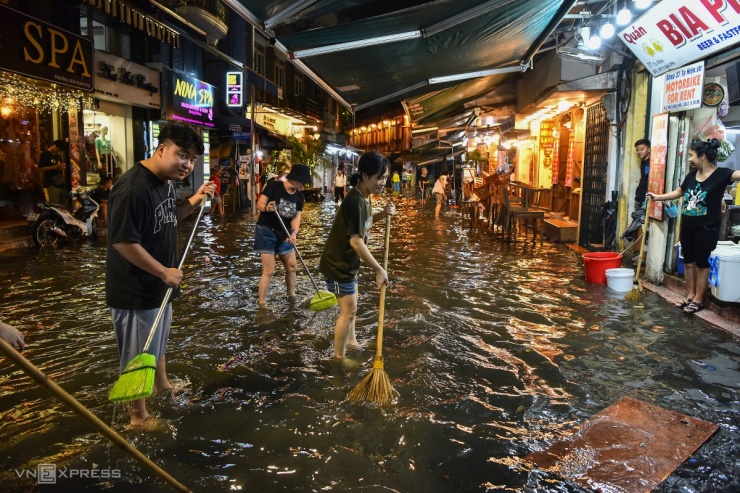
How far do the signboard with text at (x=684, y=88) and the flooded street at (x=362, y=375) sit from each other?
8.66 feet

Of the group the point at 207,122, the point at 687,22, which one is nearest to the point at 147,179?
the point at 687,22

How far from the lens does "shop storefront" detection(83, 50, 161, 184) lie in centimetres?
1523

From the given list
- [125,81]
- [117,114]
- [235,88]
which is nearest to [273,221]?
[125,81]

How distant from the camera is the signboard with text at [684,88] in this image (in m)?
6.68

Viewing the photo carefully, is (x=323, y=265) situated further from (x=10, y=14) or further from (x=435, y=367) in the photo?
(x=10, y=14)

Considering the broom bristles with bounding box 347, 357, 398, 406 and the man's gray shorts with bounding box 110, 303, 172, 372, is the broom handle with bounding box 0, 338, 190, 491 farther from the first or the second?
the broom bristles with bounding box 347, 357, 398, 406

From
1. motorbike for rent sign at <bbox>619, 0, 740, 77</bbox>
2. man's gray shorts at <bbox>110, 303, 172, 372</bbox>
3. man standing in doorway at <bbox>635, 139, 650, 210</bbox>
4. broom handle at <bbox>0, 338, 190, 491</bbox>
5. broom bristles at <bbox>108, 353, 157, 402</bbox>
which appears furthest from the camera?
man standing in doorway at <bbox>635, 139, 650, 210</bbox>

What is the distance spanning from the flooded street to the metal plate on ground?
0.10 m

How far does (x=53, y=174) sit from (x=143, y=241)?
1125 centimetres

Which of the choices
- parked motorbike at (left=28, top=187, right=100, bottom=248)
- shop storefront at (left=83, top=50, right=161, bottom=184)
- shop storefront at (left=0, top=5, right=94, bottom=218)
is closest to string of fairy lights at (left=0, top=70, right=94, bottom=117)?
shop storefront at (left=0, top=5, right=94, bottom=218)

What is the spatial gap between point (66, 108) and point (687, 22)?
1364 centimetres

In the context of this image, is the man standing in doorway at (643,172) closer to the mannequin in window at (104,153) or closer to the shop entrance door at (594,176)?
the shop entrance door at (594,176)

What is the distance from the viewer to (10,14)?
34.2ft

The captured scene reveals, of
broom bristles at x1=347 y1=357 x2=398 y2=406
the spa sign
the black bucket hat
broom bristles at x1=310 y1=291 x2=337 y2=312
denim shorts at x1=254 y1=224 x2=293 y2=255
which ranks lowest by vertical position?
broom bristles at x1=347 y1=357 x2=398 y2=406
